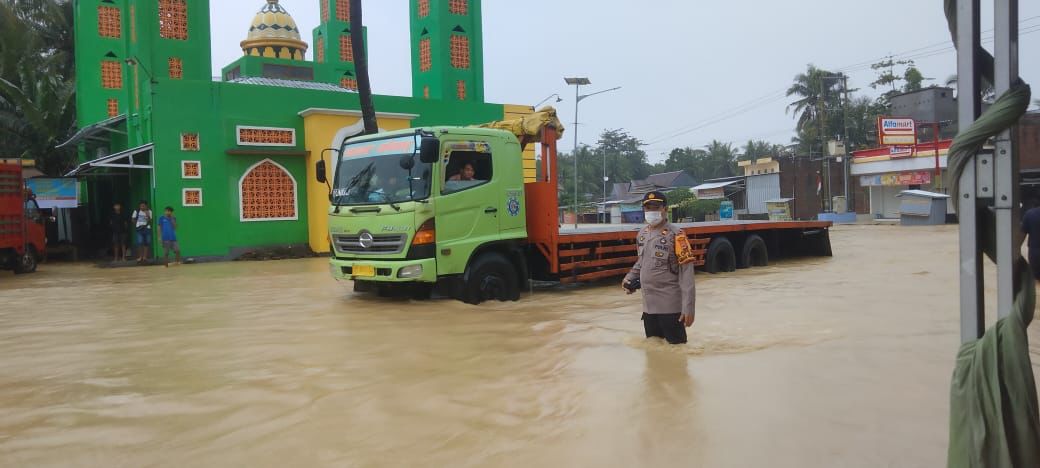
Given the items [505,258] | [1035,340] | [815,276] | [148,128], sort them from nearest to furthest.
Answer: [1035,340], [505,258], [815,276], [148,128]

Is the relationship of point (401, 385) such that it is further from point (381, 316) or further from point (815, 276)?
point (815, 276)

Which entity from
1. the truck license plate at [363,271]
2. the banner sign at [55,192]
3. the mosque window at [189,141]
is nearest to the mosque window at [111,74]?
the banner sign at [55,192]

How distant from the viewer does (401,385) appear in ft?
17.6

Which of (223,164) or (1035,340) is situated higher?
(223,164)

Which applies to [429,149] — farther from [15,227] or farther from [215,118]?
[215,118]

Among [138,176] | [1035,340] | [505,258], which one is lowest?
[1035,340]

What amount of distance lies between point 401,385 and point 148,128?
1586 cm

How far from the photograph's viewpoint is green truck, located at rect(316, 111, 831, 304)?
8.76 meters

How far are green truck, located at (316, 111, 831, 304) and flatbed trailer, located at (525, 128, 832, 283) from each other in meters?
0.02

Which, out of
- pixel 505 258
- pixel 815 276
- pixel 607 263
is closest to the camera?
pixel 505 258

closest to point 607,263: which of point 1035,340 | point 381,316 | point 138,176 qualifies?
point 381,316

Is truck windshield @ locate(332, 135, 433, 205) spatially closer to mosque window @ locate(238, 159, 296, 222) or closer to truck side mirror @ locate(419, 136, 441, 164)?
truck side mirror @ locate(419, 136, 441, 164)

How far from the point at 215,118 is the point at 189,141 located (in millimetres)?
859

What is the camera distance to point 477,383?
17.9ft
